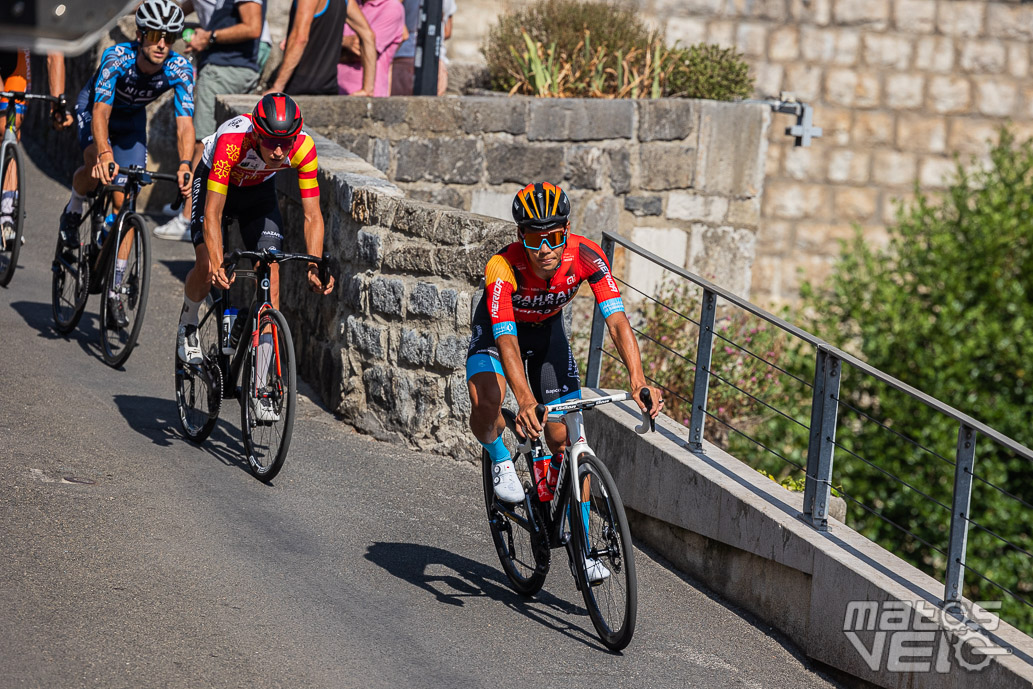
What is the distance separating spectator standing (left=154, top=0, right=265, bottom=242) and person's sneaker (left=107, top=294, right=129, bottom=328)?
9.72 feet

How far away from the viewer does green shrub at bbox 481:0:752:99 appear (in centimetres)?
1252

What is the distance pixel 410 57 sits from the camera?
12695mm

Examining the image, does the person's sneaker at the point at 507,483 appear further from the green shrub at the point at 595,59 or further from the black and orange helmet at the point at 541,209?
the green shrub at the point at 595,59

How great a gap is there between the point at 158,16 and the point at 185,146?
32.4 inches

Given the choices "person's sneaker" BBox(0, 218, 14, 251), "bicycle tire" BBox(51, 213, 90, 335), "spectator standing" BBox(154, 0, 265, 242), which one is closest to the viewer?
"bicycle tire" BBox(51, 213, 90, 335)

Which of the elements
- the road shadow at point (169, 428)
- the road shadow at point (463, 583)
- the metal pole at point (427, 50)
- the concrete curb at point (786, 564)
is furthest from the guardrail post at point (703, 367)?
the metal pole at point (427, 50)

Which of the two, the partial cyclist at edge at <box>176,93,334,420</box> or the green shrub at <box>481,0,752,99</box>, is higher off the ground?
the green shrub at <box>481,0,752,99</box>

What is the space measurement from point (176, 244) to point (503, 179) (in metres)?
3.05

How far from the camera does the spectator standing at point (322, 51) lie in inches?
434

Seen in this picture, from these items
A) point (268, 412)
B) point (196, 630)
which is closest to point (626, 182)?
point (268, 412)

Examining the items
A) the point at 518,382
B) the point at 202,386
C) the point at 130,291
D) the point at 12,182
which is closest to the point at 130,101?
the point at 130,291

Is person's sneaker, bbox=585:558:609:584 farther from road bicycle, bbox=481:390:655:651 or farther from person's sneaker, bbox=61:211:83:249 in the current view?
person's sneaker, bbox=61:211:83:249

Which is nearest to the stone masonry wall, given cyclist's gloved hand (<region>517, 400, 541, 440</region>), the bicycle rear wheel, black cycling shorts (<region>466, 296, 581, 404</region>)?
the bicycle rear wheel

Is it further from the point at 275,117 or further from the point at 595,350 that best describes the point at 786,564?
the point at 275,117
